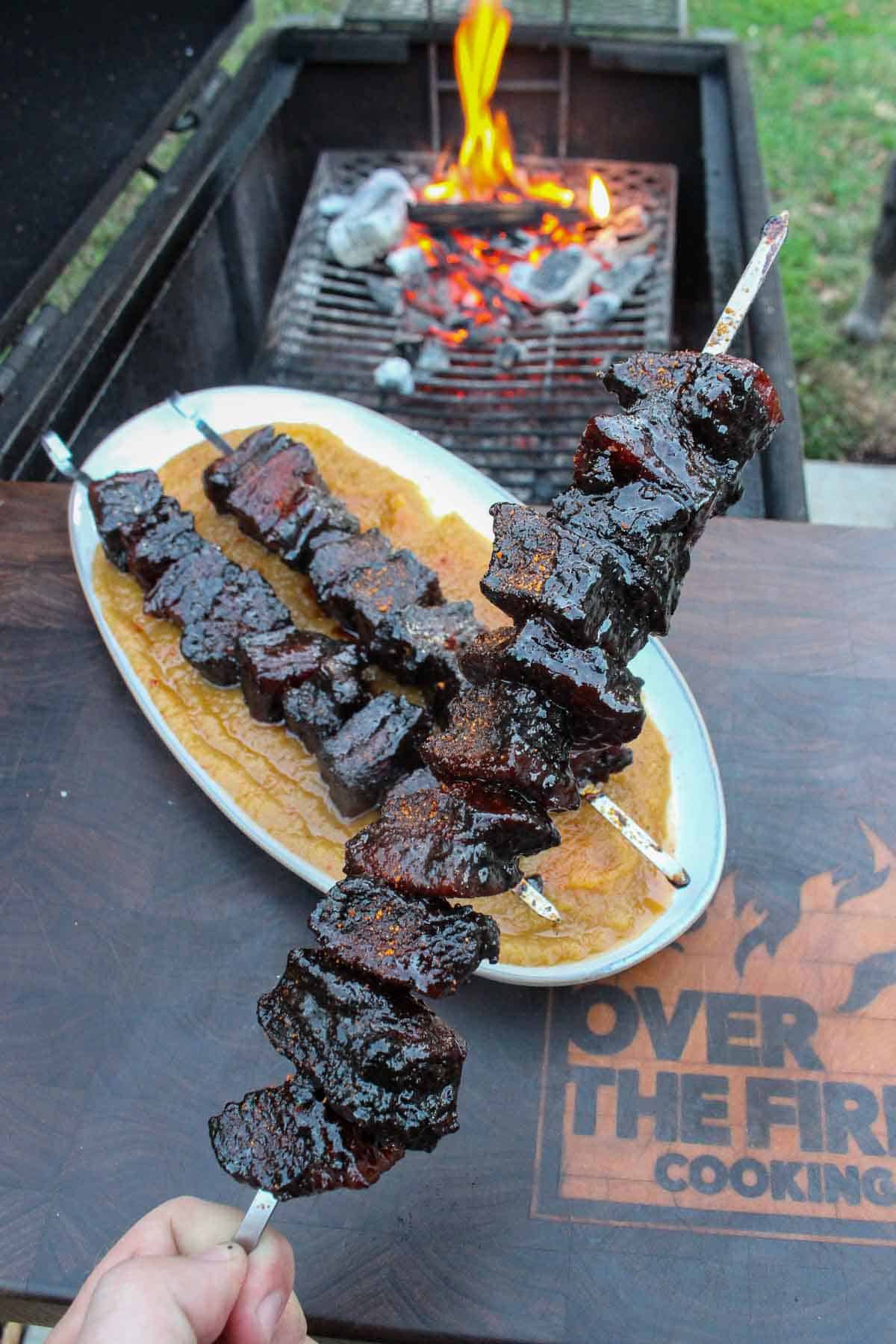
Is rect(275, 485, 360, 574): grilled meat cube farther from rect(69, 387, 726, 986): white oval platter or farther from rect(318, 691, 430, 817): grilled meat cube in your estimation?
rect(318, 691, 430, 817): grilled meat cube

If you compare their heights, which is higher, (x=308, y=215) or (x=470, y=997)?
(x=308, y=215)

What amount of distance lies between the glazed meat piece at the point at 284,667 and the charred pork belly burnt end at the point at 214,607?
9cm

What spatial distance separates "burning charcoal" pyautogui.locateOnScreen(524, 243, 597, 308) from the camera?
6082mm

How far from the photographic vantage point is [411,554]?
139 inches

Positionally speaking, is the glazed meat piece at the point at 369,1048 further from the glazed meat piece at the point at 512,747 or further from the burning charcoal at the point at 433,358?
the burning charcoal at the point at 433,358

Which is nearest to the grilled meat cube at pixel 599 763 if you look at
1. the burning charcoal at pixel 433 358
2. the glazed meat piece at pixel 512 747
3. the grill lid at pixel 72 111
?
the glazed meat piece at pixel 512 747

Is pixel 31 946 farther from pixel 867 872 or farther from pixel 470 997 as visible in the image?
pixel 867 872

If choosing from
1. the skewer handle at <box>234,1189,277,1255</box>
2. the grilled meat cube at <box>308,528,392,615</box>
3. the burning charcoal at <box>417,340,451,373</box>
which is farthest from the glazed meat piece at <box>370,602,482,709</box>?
the burning charcoal at <box>417,340,451,373</box>

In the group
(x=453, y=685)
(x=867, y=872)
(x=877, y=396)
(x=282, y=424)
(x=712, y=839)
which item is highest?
(x=282, y=424)

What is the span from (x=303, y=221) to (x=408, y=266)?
96 cm

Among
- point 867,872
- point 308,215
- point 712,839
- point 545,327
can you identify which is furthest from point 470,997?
point 308,215

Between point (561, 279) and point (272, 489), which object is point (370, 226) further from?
point (272, 489)

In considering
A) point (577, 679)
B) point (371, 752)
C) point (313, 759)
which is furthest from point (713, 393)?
point (313, 759)

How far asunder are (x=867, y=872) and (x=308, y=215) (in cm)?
573
